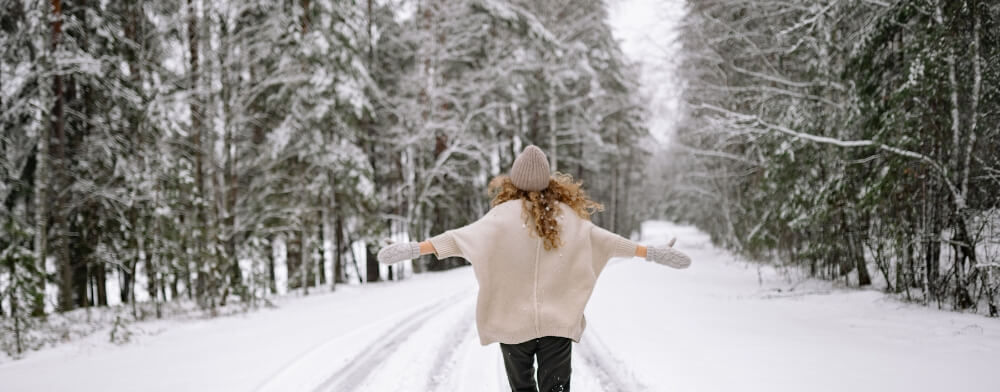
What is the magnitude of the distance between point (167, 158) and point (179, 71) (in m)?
2.48

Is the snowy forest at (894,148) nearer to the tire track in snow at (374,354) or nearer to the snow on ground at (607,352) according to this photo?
the snow on ground at (607,352)

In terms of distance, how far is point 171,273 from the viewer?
929cm

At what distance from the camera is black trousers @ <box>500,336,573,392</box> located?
9.04 feet

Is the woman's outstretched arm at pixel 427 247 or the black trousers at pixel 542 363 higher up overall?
the woman's outstretched arm at pixel 427 247

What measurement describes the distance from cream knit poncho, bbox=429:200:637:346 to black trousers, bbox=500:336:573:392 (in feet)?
0.32

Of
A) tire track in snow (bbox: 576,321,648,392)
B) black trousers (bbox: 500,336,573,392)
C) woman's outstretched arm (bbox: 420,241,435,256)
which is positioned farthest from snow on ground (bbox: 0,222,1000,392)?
woman's outstretched arm (bbox: 420,241,435,256)

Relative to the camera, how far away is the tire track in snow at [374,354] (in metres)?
4.22

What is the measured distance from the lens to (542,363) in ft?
9.20

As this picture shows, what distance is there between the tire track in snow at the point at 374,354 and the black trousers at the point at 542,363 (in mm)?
1984

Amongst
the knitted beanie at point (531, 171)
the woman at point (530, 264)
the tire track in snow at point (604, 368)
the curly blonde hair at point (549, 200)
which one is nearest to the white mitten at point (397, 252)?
the woman at point (530, 264)

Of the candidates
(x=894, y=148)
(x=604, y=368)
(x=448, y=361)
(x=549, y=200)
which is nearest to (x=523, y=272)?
(x=549, y=200)

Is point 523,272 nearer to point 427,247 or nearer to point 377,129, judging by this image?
point 427,247

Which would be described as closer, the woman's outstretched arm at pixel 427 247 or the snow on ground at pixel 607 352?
the woman's outstretched arm at pixel 427 247

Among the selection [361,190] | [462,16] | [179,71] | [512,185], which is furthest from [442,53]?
[512,185]
